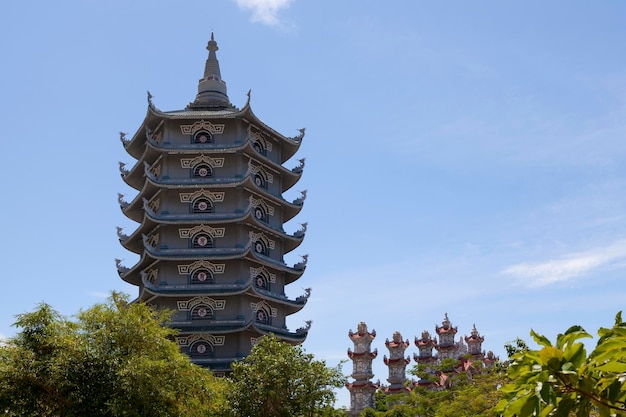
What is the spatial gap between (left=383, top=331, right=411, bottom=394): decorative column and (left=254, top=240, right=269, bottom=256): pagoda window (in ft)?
83.5

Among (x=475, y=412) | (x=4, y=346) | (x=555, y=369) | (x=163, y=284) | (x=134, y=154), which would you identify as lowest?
(x=555, y=369)

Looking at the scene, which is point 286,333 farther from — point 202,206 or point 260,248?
point 202,206

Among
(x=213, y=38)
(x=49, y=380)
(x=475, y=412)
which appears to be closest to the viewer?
(x=49, y=380)

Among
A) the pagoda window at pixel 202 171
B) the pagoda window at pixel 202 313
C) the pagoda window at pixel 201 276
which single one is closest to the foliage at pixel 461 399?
the pagoda window at pixel 202 313

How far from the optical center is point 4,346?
20.3 m

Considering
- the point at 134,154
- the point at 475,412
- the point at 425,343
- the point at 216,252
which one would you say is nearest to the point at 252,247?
the point at 216,252

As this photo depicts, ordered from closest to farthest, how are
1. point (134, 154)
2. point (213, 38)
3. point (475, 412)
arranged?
point (475, 412)
point (134, 154)
point (213, 38)

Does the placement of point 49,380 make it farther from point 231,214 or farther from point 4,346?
point 231,214

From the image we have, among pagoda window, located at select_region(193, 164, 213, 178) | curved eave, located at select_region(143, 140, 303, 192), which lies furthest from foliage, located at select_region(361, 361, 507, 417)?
pagoda window, located at select_region(193, 164, 213, 178)

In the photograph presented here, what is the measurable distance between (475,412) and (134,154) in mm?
25115

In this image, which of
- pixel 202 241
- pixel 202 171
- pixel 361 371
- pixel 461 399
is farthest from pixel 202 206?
pixel 361 371

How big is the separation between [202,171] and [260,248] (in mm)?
5254

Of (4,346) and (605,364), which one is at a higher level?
(4,346)

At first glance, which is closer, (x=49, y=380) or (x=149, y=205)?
(x=49, y=380)
